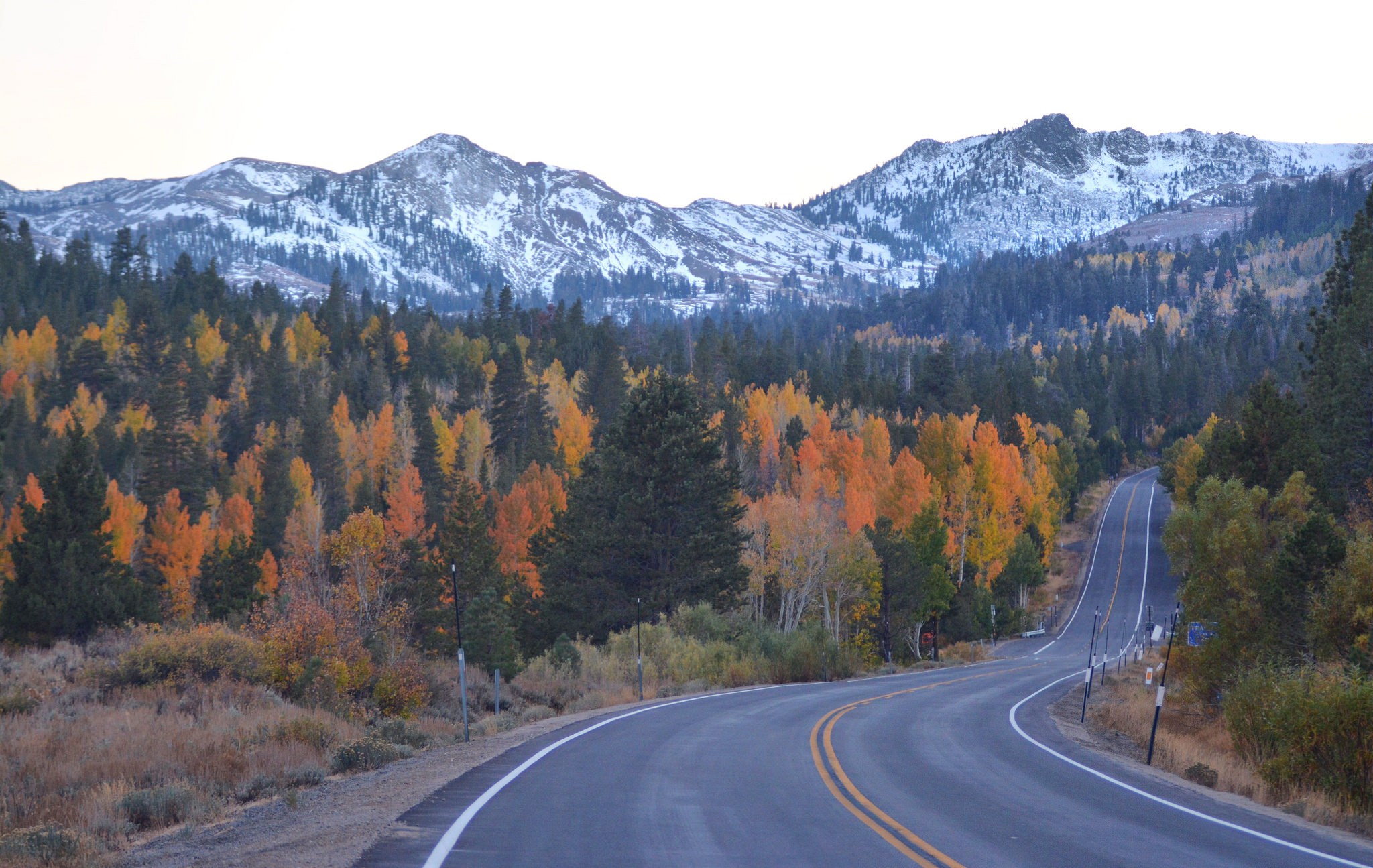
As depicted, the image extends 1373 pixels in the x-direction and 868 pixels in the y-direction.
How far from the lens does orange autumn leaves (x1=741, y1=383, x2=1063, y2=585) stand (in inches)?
2562

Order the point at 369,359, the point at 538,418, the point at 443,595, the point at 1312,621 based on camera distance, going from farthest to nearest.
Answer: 1. the point at 369,359
2. the point at 538,418
3. the point at 443,595
4. the point at 1312,621

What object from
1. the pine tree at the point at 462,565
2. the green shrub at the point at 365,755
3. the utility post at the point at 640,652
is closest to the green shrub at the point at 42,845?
the green shrub at the point at 365,755

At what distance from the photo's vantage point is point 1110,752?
56.1 feet

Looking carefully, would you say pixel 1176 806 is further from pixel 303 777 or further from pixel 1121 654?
pixel 1121 654

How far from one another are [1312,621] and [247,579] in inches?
1912

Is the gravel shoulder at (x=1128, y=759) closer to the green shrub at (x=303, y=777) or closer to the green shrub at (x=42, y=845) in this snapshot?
the green shrub at (x=303, y=777)

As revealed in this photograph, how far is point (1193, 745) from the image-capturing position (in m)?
17.2

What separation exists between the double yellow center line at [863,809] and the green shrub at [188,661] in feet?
36.6

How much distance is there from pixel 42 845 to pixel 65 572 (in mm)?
35875

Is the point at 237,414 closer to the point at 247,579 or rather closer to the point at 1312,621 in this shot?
the point at 247,579

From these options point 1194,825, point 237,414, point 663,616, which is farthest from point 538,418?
point 1194,825

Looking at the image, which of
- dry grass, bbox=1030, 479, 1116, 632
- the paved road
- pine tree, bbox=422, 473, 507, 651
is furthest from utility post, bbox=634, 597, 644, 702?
dry grass, bbox=1030, 479, 1116, 632

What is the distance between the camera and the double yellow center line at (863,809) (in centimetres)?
812

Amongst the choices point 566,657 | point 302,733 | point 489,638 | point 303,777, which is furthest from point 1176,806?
point 489,638
